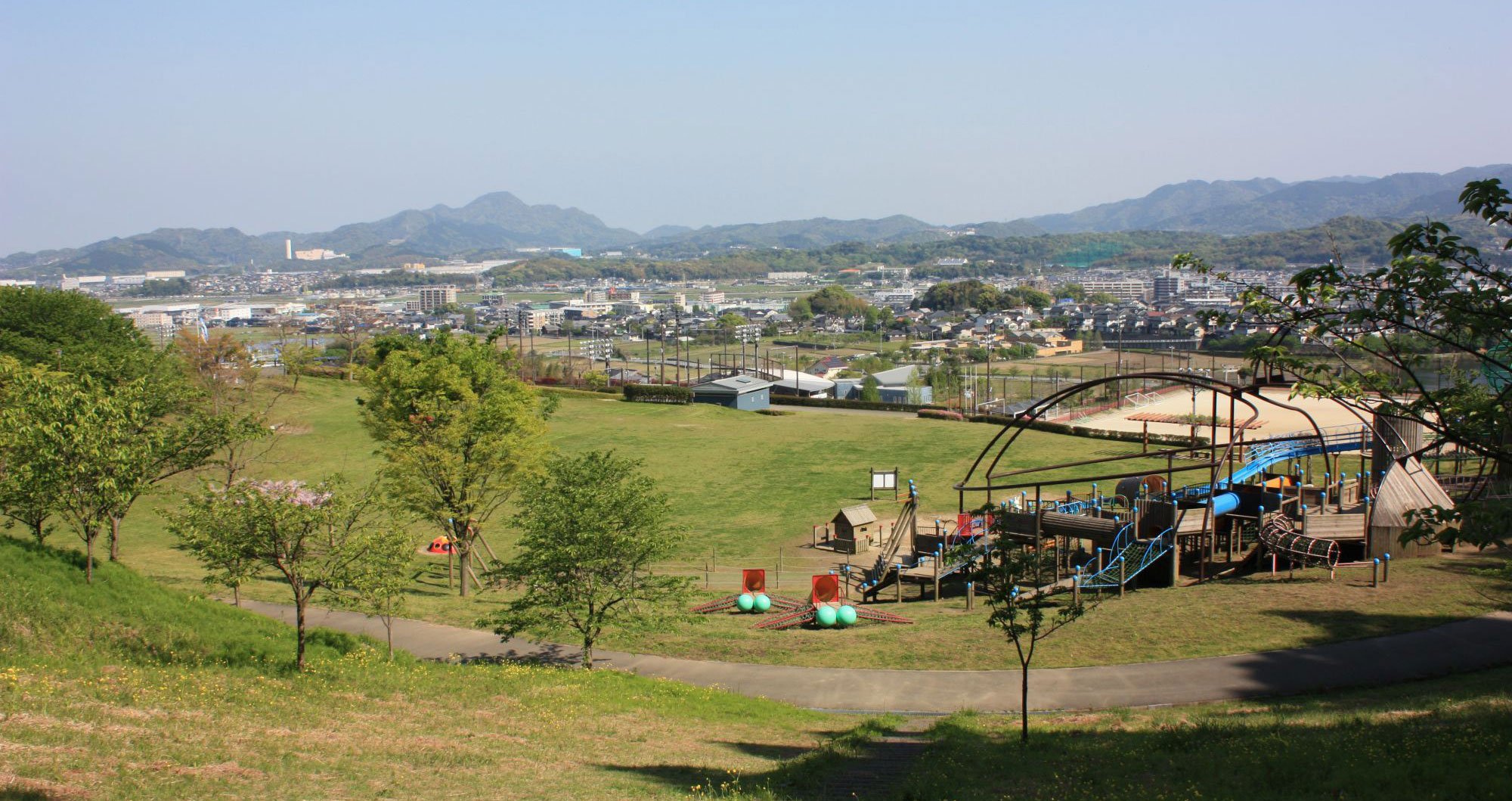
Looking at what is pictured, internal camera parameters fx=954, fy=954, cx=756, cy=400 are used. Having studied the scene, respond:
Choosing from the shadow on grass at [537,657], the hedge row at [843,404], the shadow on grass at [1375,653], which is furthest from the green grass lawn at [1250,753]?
the hedge row at [843,404]

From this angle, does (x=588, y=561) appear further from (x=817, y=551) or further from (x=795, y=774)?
(x=817, y=551)

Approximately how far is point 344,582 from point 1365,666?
1571cm

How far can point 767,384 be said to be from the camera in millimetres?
65688

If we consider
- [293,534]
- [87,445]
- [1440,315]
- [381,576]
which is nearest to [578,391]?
[87,445]

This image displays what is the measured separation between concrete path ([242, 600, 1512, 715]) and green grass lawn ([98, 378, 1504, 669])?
502mm

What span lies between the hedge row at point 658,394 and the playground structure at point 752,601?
4019 cm

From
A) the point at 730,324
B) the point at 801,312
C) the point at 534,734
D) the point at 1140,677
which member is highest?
the point at 801,312

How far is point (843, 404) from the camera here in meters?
65.4

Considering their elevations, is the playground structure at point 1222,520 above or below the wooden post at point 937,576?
above

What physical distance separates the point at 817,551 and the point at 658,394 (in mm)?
37032

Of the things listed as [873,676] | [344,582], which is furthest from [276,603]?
[873,676]

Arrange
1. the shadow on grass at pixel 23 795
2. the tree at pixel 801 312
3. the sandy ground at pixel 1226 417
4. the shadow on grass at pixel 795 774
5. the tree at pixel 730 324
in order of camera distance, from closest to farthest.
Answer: the shadow on grass at pixel 23 795
the shadow on grass at pixel 795 774
the sandy ground at pixel 1226 417
the tree at pixel 730 324
the tree at pixel 801 312

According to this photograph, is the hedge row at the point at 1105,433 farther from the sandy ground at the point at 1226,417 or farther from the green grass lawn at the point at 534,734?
the green grass lawn at the point at 534,734

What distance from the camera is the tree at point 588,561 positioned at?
16922 mm
